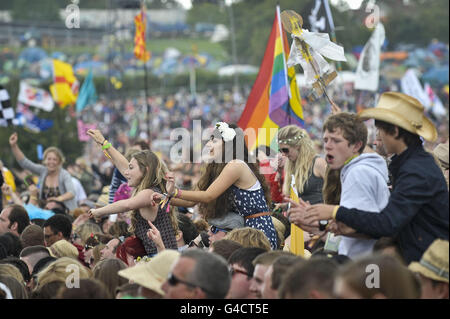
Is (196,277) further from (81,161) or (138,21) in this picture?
(138,21)

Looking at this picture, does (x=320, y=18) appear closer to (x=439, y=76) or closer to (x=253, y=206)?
(x=253, y=206)

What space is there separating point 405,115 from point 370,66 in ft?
27.4

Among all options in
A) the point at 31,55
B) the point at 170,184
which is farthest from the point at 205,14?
the point at 170,184

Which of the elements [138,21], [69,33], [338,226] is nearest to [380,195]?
[338,226]

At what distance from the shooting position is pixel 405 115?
4148 millimetres

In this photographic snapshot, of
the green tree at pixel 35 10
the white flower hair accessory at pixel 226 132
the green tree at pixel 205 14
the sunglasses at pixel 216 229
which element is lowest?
the sunglasses at pixel 216 229

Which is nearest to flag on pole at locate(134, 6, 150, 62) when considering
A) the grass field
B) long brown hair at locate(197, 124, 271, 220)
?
long brown hair at locate(197, 124, 271, 220)

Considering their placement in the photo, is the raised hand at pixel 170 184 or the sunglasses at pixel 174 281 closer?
the sunglasses at pixel 174 281

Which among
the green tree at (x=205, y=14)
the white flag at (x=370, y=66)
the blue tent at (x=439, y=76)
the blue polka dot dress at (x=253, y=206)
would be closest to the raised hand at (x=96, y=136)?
the blue polka dot dress at (x=253, y=206)

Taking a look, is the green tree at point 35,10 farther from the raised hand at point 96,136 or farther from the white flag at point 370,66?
the raised hand at point 96,136

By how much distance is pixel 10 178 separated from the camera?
1116 centimetres

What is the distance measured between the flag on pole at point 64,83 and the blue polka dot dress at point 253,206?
1375 cm

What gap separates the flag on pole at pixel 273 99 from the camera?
27.2 feet
